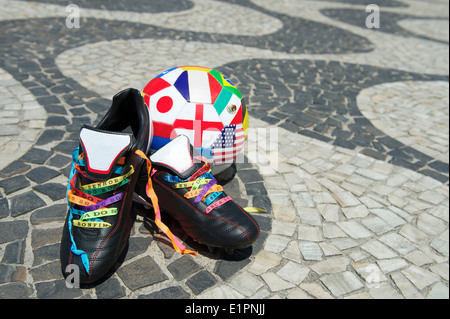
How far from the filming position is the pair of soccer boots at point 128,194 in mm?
2672

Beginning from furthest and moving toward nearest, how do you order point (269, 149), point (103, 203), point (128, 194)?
point (269, 149)
point (128, 194)
point (103, 203)

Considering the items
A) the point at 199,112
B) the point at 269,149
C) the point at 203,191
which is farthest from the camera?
the point at 269,149

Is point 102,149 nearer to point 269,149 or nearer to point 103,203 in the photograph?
point 103,203

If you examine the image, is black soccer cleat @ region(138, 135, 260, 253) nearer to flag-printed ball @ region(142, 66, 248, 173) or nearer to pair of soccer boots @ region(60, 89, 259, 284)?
pair of soccer boots @ region(60, 89, 259, 284)

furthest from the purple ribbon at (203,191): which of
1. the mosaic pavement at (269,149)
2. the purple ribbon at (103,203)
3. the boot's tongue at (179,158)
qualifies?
the purple ribbon at (103,203)

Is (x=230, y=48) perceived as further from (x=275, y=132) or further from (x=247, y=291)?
(x=247, y=291)

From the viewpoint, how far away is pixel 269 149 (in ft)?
15.6

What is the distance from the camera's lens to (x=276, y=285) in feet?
9.50

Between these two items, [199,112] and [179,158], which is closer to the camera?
[179,158]

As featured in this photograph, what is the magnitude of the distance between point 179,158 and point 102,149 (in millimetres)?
609

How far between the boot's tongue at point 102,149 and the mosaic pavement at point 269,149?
700 millimetres

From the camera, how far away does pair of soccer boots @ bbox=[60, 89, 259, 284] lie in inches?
105

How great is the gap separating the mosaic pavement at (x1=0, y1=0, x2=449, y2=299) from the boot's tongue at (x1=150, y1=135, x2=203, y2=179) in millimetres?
562

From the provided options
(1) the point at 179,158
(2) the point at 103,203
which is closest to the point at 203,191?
(1) the point at 179,158
